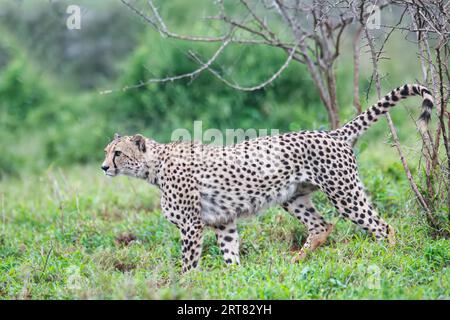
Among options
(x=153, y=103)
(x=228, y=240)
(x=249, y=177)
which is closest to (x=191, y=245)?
(x=228, y=240)

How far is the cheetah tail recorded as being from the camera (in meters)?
5.10

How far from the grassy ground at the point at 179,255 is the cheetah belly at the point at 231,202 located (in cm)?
36

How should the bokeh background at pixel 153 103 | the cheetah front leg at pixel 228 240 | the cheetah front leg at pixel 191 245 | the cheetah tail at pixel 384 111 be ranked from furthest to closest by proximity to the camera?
the bokeh background at pixel 153 103
the cheetah front leg at pixel 228 240
the cheetah front leg at pixel 191 245
the cheetah tail at pixel 384 111

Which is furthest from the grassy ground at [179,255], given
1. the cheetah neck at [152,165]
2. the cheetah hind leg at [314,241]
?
the cheetah neck at [152,165]

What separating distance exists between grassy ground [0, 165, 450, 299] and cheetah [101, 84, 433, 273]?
198 mm

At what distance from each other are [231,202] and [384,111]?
1.36 meters

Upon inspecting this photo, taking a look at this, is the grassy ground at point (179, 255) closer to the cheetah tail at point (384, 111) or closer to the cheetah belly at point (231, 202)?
the cheetah belly at point (231, 202)

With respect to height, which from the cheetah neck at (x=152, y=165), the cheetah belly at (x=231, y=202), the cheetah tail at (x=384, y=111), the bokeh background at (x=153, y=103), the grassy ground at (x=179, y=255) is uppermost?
the bokeh background at (x=153, y=103)

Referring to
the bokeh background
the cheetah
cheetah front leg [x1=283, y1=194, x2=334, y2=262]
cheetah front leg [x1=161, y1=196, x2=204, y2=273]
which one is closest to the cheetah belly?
the cheetah

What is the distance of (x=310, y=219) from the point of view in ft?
18.6

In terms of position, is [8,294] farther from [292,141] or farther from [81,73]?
[81,73]

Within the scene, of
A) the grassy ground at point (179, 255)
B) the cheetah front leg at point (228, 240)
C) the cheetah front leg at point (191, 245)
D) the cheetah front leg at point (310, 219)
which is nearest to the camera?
the grassy ground at point (179, 255)

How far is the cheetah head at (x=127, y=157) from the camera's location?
18.2ft
